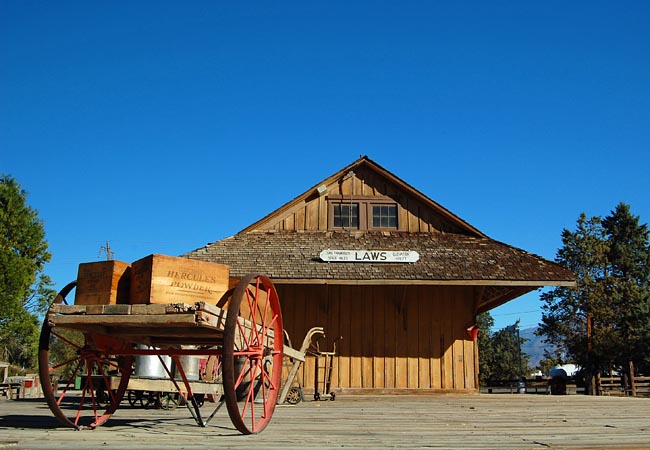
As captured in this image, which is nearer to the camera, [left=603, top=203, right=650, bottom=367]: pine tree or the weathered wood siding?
the weathered wood siding

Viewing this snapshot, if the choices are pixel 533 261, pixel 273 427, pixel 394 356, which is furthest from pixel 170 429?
pixel 533 261

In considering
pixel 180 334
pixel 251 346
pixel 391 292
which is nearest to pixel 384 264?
pixel 391 292

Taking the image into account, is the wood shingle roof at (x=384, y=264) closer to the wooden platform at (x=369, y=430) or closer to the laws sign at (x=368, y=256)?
the laws sign at (x=368, y=256)

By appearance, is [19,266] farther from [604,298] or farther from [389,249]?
[604,298]

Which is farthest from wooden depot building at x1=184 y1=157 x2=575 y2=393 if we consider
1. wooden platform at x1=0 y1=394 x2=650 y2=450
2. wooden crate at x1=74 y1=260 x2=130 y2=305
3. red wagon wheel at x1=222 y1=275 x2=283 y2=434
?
wooden crate at x1=74 y1=260 x2=130 y2=305

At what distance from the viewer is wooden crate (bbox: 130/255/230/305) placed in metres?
5.96

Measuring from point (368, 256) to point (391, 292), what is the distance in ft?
4.32

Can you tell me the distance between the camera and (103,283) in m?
6.16

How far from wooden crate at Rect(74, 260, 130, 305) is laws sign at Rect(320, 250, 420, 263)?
9.96m

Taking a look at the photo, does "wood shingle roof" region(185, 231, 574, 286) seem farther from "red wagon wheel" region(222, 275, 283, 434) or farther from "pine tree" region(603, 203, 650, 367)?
"pine tree" region(603, 203, 650, 367)

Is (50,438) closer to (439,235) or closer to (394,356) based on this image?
(394,356)

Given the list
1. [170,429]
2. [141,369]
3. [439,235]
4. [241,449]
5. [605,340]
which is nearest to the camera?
[241,449]

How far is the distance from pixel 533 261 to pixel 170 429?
474 inches

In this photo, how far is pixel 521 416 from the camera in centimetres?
936
